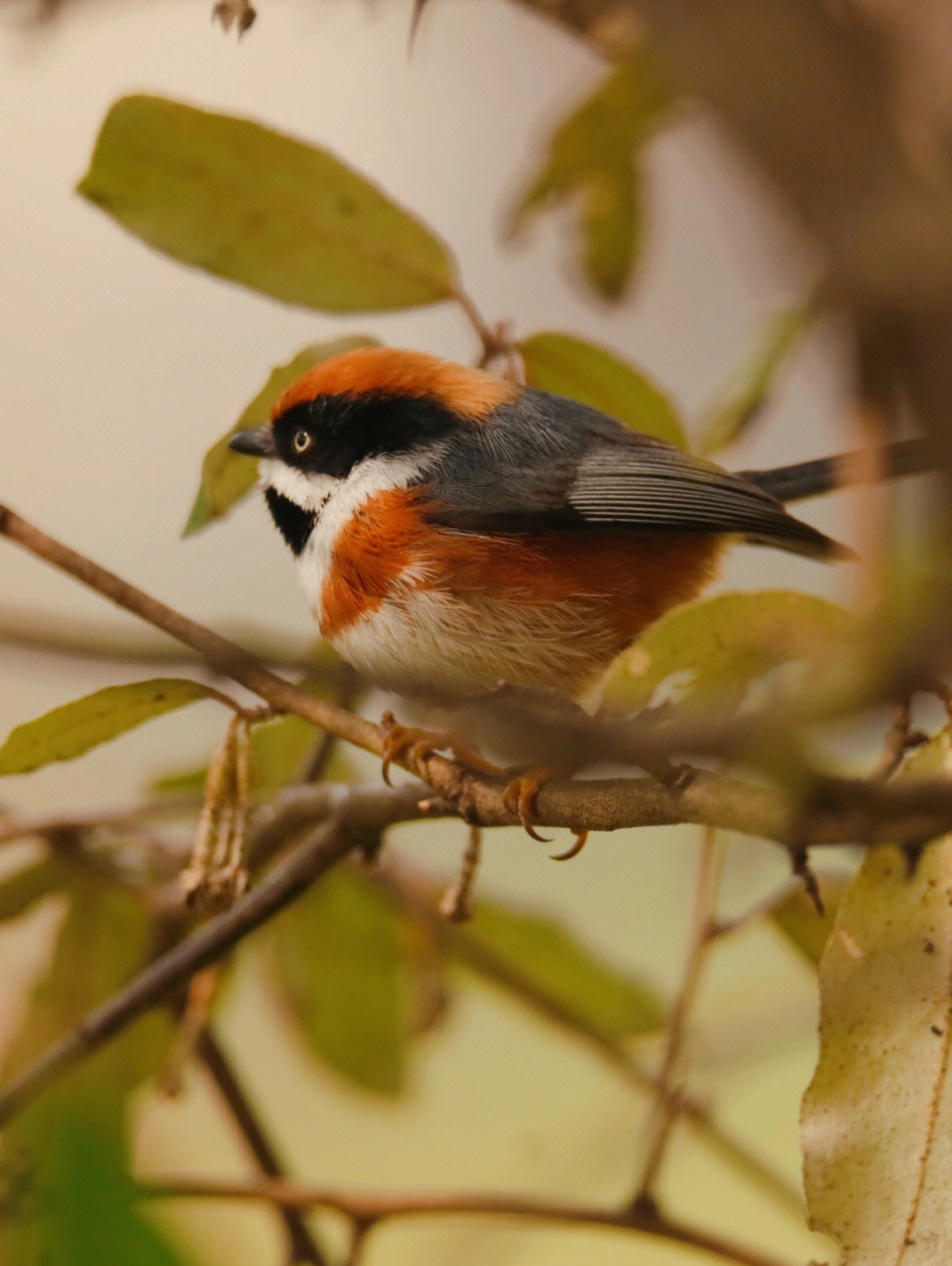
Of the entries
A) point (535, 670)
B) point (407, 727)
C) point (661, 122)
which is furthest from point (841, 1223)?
point (661, 122)

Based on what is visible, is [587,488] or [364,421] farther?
[364,421]

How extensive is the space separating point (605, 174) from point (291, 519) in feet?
2.29

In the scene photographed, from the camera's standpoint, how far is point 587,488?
5.95 feet

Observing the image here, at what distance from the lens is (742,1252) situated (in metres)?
1.40

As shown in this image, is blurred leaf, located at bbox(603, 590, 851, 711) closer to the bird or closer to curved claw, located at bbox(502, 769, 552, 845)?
curved claw, located at bbox(502, 769, 552, 845)

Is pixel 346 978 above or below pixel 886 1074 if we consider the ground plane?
below

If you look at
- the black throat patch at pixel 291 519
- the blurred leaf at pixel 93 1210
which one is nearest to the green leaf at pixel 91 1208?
the blurred leaf at pixel 93 1210

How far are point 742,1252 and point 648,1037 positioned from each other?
55cm

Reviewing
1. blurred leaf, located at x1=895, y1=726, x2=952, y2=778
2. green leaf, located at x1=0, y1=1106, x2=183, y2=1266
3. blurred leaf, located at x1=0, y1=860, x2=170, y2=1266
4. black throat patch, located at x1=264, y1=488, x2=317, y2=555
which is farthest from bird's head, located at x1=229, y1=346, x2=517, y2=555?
green leaf, located at x1=0, y1=1106, x2=183, y2=1266

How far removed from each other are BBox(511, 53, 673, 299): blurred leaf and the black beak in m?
0.48

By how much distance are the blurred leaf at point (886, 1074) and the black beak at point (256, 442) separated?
36.2 inches

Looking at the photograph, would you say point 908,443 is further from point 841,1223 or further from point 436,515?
point 436,515

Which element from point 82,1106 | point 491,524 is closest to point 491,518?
point 491,524

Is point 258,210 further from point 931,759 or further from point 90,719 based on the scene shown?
point 931,759
